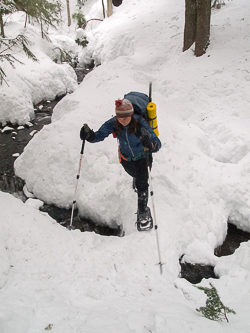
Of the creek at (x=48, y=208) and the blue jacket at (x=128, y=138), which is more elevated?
the blue jacket at (x=128, y=138)

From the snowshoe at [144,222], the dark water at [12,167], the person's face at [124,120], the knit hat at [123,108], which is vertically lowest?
the dark water at [12,167]

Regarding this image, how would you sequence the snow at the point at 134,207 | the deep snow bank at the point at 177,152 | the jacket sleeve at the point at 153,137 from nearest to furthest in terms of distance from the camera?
1. the snow at the point at 134,207
2. the jacket sleeve at the point at 153,137
3. the deep snow bank at the point at 177,152

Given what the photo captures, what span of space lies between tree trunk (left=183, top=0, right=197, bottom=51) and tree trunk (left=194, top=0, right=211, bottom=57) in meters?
0.53

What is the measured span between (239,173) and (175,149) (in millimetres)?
1661

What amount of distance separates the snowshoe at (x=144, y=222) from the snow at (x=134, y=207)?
12cm

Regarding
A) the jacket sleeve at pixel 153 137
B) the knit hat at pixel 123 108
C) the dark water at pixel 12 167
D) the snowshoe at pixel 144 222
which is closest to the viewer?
the knit hat at pixel 123 108

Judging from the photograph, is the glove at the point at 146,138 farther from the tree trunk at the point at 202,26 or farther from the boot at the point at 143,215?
the tree trunk at the point at 202,26

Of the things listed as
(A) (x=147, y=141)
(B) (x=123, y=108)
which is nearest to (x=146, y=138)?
(A) (x=147, y=141)

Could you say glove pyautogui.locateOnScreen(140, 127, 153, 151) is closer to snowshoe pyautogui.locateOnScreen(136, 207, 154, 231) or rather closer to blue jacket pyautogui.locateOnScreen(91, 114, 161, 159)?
blue jacket pyautogui.locateOnScreen(91, 114, 161, 159)

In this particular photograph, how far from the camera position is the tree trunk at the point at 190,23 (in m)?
9.80

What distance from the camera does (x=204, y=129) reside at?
294 inches

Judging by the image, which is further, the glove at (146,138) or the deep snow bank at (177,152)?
the deep snow bank at (177,152)

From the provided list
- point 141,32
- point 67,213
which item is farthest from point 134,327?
point 141,32

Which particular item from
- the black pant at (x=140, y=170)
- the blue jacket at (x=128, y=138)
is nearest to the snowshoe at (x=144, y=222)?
the black pant at (x=140, y=170)
